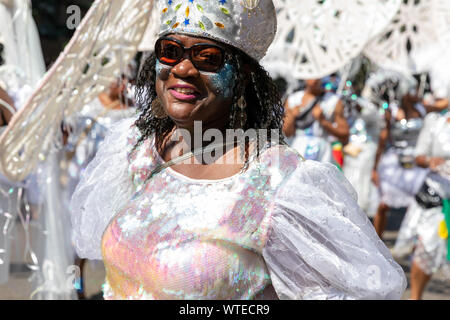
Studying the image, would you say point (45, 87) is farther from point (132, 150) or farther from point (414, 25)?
point (414, 25)

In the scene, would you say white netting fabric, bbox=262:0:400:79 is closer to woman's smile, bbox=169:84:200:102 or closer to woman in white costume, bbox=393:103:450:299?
woman in white costume, bbox=393:103:450:299

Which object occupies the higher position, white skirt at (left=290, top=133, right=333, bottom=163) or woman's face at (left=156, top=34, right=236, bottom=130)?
woman's face at (left=156, top=34, right=236, bottom=130)

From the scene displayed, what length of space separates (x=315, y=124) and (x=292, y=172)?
15.4ft

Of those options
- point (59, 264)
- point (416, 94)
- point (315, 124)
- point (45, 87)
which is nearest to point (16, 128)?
point (45, 87)

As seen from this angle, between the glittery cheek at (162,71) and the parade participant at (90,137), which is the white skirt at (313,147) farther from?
the glittery cheek at (162,71)

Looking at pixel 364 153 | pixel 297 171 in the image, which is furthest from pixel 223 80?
pixel 364 153

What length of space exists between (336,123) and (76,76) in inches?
148

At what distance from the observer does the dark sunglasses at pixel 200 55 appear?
1.79 meters

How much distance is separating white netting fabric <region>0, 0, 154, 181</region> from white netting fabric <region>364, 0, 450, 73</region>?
12.9 ft

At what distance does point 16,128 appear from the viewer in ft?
8.63

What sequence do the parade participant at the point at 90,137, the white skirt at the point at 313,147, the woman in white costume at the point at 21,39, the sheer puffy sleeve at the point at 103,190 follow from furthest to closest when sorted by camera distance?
the white skirt at the point at 313,147 → the parade participant at the point at 90,137 → the woman in white costume at the point at 21,39 → the sheer puffy sleeve at the point at 103,190

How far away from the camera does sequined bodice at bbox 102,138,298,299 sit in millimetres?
1698

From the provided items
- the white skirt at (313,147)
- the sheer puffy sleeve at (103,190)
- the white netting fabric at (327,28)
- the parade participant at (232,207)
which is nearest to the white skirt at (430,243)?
the white skirt at (313,147)

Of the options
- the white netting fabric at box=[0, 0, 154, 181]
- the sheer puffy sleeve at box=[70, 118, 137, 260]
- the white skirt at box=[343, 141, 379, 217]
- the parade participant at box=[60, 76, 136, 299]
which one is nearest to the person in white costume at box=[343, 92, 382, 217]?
the white skirt at box=[343, 141, 379, 217]
